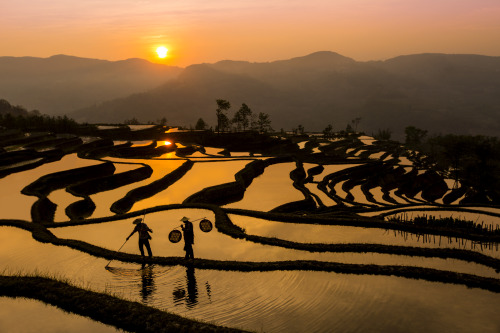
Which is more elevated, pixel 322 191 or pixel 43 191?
pixel 43 191

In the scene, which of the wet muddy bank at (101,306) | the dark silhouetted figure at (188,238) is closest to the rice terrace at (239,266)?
the wet muddy bank at (101,306)

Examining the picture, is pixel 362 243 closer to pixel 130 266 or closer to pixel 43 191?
pixel 130 266

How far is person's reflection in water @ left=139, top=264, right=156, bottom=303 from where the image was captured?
37.5ft

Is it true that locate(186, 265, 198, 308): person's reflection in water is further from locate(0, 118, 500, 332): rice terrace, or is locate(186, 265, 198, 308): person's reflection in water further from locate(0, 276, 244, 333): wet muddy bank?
locate(0, 276, 244, 333): wet muddy bank

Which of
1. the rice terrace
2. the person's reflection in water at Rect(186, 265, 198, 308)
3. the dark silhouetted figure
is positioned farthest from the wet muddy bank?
the dark silhouetted figure

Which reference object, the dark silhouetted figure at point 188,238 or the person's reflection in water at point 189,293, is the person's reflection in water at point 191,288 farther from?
the dark silhouetted figure at point 188,238

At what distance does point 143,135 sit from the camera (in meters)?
84.6

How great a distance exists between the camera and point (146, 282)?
40.6 feet

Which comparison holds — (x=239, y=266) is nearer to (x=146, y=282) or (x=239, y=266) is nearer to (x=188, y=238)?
(x=188, y=238)

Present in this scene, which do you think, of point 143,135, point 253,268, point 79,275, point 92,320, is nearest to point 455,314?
point 253,268

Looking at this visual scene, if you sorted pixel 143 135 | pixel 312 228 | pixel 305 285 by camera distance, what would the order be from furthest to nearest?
pixel 143 135 → pixel 312 228 → pixel 305 285

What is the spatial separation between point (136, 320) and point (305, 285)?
4993 millimetres

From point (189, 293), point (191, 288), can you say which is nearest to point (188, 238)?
point (191, 288)

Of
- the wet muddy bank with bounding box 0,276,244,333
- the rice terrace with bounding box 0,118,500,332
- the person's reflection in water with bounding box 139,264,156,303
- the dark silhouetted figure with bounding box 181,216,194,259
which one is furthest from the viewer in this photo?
the dark silhouetted figure with bounding box 181,216,194,259
